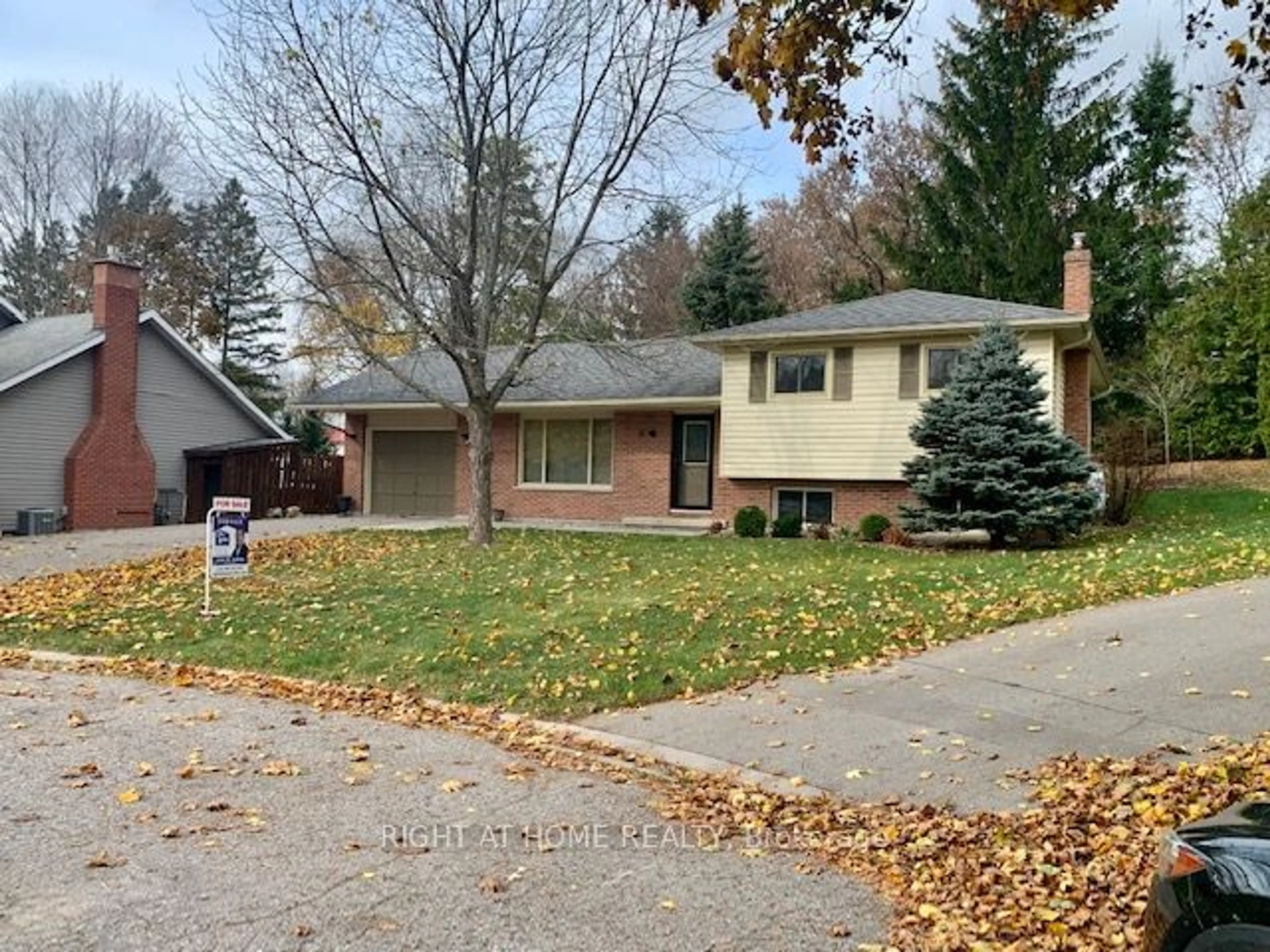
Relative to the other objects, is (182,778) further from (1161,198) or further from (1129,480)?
(1161,198)

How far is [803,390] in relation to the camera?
1817 cm

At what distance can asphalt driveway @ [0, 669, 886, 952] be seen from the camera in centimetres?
354

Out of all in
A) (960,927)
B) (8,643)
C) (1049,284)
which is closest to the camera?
(960,927)

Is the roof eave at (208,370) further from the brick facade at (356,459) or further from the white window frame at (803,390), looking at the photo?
the white window frame at (803,390)

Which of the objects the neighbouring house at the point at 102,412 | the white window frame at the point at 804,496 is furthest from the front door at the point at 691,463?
the neighbouring house at the point at 102,412

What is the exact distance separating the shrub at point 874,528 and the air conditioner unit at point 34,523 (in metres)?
16.9

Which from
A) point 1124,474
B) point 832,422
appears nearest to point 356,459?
point 832,422

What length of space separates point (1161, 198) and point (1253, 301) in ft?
21.9

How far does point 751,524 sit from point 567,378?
6545 mm

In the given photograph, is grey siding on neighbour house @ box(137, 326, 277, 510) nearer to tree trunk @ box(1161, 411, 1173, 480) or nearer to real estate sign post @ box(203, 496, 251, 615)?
real estate sign post @ box(203, 496, 251, 615)

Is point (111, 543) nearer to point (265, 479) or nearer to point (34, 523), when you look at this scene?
point (34, 523)

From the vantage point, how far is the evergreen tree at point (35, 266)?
36.8 metres

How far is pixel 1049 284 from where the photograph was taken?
27922mm

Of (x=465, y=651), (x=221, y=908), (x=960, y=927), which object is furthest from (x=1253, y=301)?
(x=221, y=908)
